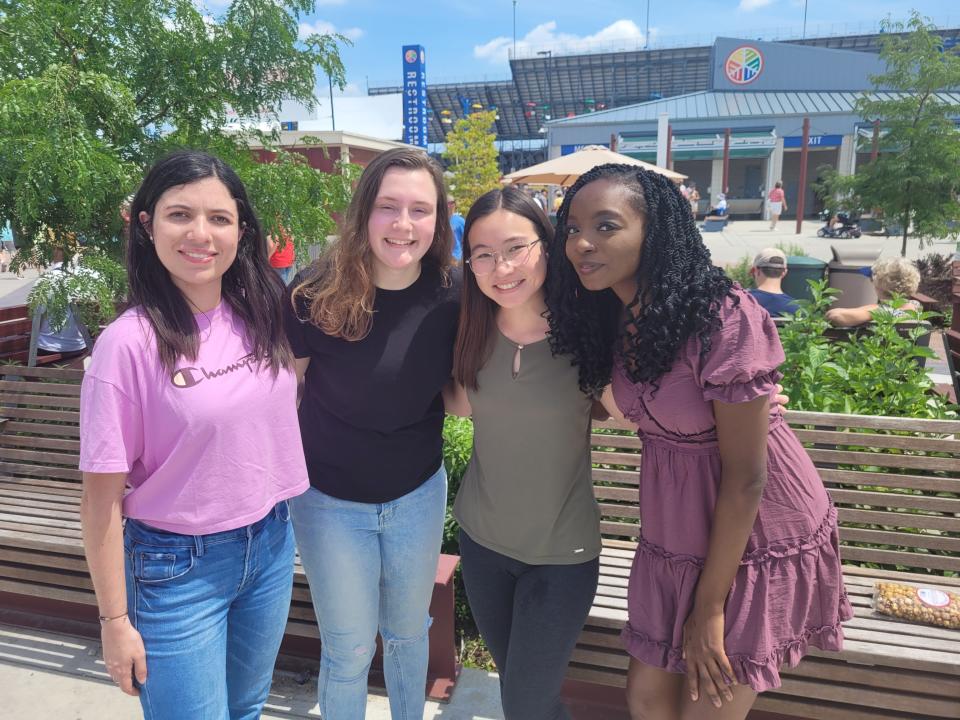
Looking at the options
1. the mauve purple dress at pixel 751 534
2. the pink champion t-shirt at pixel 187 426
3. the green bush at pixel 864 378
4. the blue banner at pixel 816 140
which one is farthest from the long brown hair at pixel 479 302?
the blue banner at pixel 816 140

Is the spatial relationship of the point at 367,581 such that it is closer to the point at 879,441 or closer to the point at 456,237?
the point at 879,441

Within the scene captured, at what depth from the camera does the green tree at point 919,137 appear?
1081 cm

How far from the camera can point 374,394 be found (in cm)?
203

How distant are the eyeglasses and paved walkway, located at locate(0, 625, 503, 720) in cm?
184

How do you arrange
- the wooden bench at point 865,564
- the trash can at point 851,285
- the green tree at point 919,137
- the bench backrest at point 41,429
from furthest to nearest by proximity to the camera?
1. the green tree at point 919,137
2. the trash can at point 851,285
3. the bench backrest at point 41,429
4. the wooden bench at point 865,564

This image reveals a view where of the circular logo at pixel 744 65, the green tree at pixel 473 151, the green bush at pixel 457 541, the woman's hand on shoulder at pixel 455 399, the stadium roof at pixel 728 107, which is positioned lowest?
the green bush at pixel 457 541

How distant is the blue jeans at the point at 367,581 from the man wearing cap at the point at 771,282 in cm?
449

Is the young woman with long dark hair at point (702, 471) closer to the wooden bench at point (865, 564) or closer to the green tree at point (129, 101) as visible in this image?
the wooden bench at point (865, 564)

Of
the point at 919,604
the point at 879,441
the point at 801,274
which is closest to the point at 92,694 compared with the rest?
the point at 919,604

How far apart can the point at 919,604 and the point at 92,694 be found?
3.30 meters

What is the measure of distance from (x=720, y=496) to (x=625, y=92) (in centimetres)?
7708

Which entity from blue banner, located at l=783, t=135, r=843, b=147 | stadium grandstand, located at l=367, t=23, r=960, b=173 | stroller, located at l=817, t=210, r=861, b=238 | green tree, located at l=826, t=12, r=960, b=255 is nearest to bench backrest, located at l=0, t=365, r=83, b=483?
green tree, located at l=826, t=12, r=960, b=255

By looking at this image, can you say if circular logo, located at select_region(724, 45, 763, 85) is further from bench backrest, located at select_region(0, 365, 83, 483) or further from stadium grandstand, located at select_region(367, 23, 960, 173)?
bench backrest, located at select_region(0, 365, 83, 483)

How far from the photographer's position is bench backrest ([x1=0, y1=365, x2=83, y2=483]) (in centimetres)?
374
